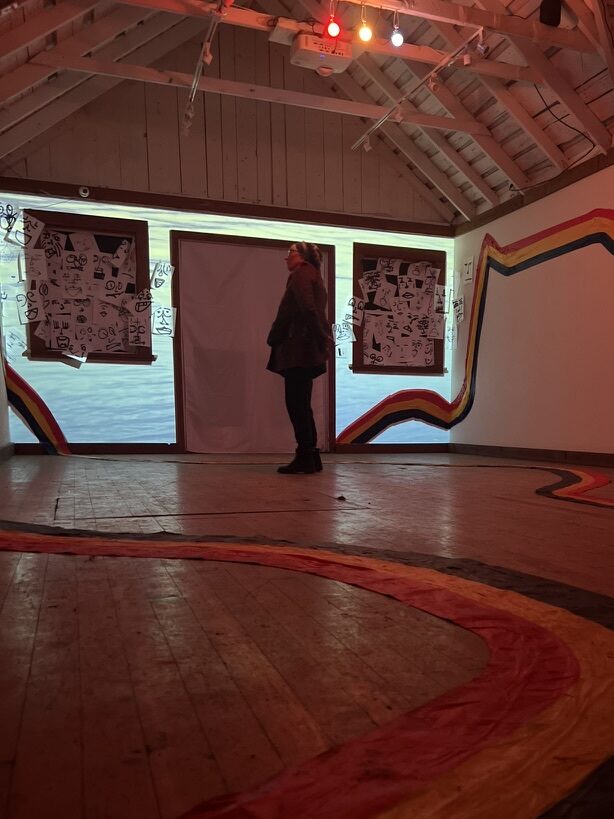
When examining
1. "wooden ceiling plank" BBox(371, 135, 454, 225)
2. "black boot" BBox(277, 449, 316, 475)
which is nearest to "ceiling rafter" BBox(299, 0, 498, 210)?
"wooden ceiling plank" BBox(371, 135, 454, 225)

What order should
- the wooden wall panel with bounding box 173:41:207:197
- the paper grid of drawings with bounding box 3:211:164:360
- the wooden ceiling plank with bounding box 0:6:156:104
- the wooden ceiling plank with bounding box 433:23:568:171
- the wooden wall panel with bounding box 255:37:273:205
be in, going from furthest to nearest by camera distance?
the wooden wall panel with bounding box 255:37:273:205, the wooden wall panel with bounding box 173:41:207:197, the paper grid of drawings with bounding box 3:211:164:360, the wooden ceiling plank with bounding box 433:23:568:171, the wooden ceiling plank with bounding box 0:6:156:104

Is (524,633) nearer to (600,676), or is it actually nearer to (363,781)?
(600,676)

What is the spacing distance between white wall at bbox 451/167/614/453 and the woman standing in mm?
2273

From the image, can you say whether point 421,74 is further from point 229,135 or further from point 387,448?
point 387,448

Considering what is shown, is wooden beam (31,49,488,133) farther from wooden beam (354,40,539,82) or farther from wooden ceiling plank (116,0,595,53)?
wooden ceiling plank (116,0,595,53)

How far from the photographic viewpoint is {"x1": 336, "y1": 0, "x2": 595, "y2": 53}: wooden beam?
10.6 feet

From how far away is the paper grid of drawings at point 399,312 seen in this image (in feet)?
18.3

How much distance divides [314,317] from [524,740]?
2577mm

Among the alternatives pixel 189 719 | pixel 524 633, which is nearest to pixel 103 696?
pixel 189 719

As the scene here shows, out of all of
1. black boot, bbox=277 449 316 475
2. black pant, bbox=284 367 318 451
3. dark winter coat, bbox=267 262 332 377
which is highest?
dark winter coat, bbox=267 262 332 377

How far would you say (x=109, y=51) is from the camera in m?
4.24

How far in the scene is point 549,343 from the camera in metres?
4.56

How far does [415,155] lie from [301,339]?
328cm

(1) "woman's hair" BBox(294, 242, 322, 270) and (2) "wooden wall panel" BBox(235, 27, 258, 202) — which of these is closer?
(1) "woman's hair" BBox(294, 242, 322, 270)
